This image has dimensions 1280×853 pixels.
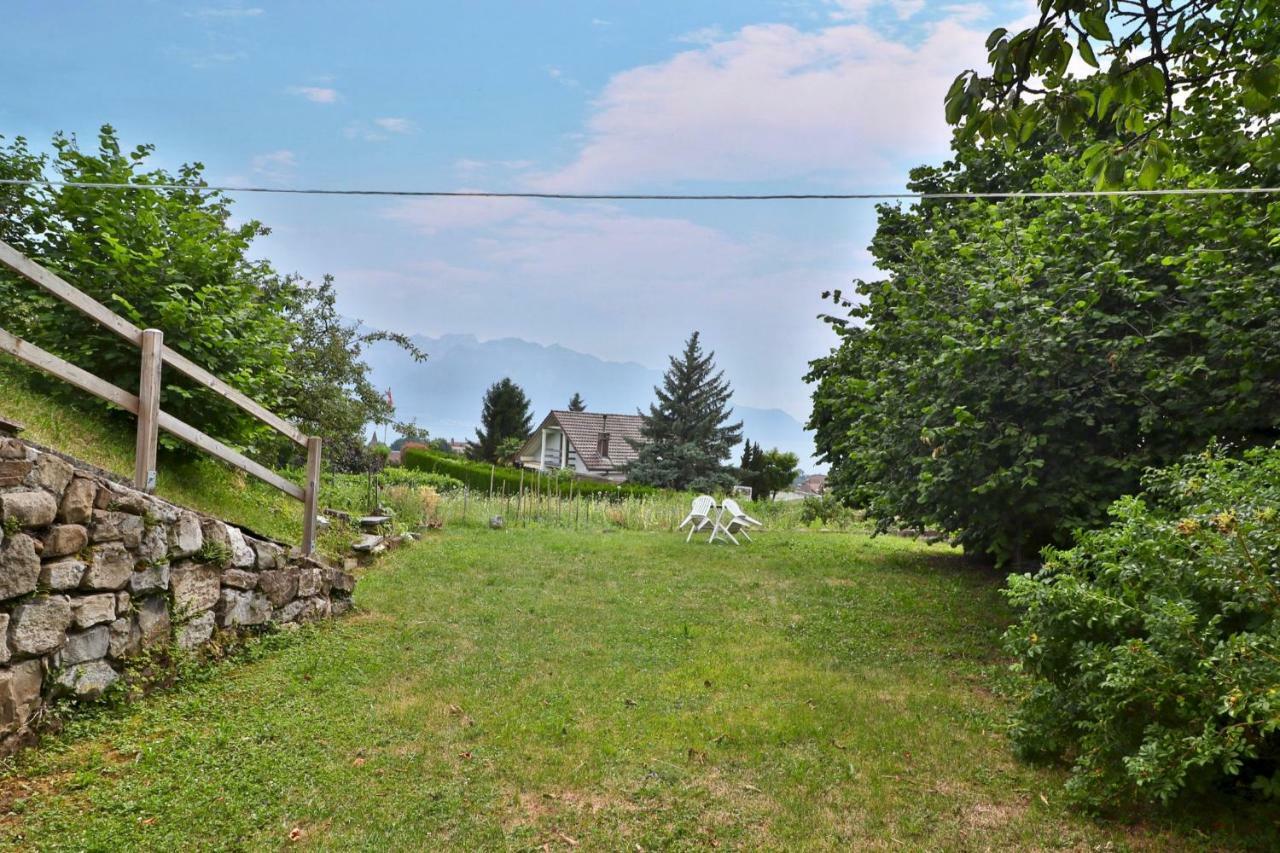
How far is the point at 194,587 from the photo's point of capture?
4.81 m

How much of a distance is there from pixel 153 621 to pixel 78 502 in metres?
0.93

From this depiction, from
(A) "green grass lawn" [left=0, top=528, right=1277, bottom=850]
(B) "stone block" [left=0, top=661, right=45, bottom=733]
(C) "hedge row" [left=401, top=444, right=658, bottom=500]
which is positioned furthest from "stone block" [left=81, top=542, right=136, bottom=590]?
(C) "hedge row" [left=401, top=444, right=658, bottom=500]

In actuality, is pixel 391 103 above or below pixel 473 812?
above

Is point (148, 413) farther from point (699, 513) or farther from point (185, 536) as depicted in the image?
point (699, 513)

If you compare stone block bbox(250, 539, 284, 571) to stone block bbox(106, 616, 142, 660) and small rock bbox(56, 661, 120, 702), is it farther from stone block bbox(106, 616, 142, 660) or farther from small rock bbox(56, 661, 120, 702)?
small rock bbox(56, 661, 120, 702)

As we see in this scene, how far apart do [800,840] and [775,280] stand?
13605 millimetres

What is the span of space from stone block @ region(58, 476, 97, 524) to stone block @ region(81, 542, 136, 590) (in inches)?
7.8

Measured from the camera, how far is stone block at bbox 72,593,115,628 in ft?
12.8

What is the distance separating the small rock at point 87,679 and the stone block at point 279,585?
4.72 ft

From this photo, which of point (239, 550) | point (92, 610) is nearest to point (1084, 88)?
point (92, 610)

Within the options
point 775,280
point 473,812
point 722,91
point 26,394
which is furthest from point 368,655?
point 775,280

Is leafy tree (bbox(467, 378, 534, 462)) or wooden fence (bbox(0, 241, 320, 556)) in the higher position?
leafy tree (bbox(467, 378, 534, 462))

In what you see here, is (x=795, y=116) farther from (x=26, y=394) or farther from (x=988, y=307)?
(x=26, y=394)

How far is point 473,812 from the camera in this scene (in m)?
3.36
